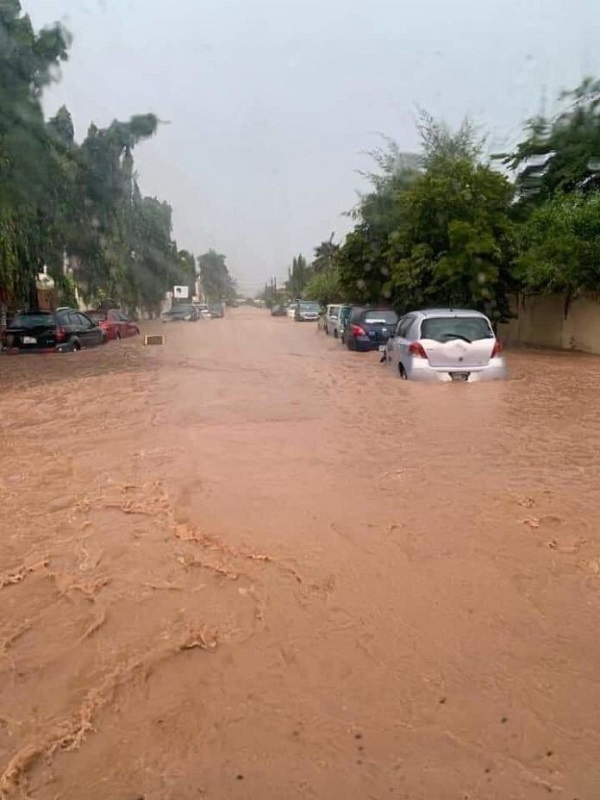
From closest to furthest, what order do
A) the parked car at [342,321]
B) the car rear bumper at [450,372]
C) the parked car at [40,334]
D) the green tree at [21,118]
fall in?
the car rear bumper at [450,372], the green tree at [21,118], the parked car at [40,334], the parked car at [342,321]

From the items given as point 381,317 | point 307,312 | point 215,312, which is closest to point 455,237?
point 381,317

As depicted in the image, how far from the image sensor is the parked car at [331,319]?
29.4m

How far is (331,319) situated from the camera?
30.4m

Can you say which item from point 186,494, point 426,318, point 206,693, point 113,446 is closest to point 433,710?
point 206,693

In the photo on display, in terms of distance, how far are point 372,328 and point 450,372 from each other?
30.6ft

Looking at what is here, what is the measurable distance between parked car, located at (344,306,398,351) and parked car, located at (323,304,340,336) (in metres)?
7.31

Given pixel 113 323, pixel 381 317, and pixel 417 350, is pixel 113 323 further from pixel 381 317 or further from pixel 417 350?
pixel 417 350

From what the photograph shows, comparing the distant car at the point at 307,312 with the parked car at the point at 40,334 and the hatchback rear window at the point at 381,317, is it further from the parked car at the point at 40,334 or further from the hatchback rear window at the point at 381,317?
the parked car at the point at 40,334

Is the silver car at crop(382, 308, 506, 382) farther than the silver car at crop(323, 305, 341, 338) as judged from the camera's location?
No

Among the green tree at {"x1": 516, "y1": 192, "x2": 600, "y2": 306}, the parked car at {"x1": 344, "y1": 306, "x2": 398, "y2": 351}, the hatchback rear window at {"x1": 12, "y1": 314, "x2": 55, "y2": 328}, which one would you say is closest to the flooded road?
the green tree at {"x1": 516, "y1": 192, "x2": 600, "y2": 306}

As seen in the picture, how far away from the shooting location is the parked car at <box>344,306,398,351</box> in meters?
20.6

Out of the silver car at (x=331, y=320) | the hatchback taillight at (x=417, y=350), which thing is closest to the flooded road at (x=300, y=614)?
the hatchback taillight at (x=417, y=350)

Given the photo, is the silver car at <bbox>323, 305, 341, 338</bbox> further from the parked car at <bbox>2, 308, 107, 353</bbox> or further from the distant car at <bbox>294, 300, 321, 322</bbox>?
the distant car at <bbox>294, 300, 321, 322</bbox>

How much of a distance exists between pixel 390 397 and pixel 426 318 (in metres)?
1.44
